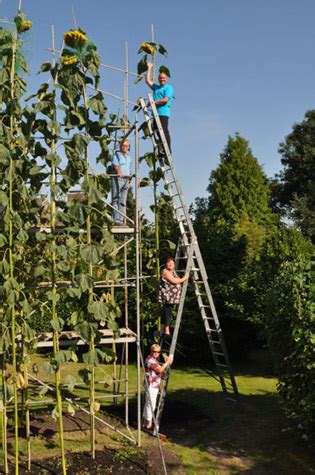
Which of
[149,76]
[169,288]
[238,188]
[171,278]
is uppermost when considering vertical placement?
[238,188]

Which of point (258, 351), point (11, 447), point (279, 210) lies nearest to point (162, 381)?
point (11, 447)

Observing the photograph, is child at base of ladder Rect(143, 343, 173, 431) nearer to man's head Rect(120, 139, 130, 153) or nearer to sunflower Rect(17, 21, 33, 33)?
man's head Rect(120, 139, 130, 153)

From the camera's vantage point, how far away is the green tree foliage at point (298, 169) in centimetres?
3042

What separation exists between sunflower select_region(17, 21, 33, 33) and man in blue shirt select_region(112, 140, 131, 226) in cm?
258

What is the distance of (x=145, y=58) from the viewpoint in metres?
8.31

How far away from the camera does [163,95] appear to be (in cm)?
887

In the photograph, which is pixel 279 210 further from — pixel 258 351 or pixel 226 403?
pixel 226 403

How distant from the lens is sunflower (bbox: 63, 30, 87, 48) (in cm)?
621

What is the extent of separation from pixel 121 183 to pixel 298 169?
25.8 meters

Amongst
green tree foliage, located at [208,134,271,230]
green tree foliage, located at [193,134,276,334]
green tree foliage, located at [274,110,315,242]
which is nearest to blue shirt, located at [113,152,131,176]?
green tree foliage, located at [193,134,276,334]

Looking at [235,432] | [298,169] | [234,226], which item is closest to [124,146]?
[235,432]

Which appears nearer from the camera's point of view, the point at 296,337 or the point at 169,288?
the point at 296,337

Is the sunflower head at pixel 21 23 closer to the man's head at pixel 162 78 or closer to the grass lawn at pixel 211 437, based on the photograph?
the man's head at pixel 162 78

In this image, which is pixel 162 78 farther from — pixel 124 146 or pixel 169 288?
pixel 169 288
